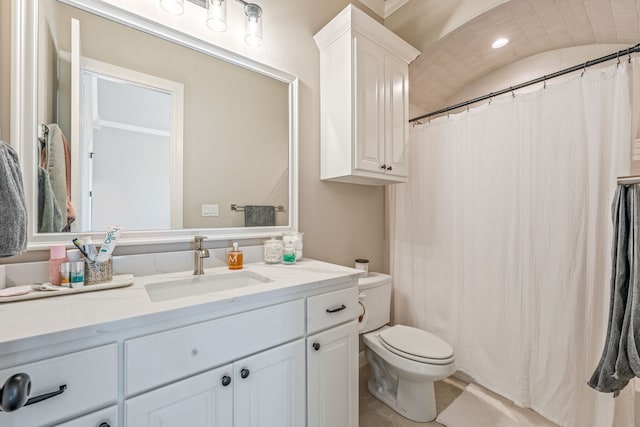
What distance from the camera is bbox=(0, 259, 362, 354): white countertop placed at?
1.92 ft

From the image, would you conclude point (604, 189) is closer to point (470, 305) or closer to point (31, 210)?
point (470, 305)

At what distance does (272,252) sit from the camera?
4.60ft

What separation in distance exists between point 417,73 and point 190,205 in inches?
81.6

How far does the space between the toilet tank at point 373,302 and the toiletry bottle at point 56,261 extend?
134 cm

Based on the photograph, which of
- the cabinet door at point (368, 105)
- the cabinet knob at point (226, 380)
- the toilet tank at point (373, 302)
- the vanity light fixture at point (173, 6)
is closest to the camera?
the cabinet knob at point (226, 380)

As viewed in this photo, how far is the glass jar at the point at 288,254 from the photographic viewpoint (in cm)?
141

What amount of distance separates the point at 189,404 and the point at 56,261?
63cm

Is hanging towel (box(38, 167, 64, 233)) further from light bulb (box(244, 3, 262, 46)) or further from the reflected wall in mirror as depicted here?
light bulb (box(244, 3, 262, 46))

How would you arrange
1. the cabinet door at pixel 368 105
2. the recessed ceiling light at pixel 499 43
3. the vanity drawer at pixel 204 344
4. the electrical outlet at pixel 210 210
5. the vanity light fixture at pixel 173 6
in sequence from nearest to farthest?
the vanity drawer at pixel 204 344
the vanity light fixture at pixel 173 6
the electrical outlet at pixel 210 210
the cabinet door at pixel 368 105
the recessed ceiling light at pixel 499 43

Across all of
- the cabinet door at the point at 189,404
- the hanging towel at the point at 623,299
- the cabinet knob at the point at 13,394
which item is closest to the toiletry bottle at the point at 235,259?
the cabinet door at the point at 189,404

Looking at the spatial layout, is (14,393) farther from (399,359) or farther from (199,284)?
(399,359)

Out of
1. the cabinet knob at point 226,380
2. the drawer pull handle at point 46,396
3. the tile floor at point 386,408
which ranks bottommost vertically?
the tile floor at point 386,408

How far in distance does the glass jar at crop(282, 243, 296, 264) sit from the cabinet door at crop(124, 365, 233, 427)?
2.05 feet

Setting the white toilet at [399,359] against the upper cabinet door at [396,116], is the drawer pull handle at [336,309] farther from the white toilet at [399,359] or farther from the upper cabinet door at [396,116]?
the upper cabinet door at [396,116]
